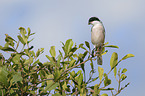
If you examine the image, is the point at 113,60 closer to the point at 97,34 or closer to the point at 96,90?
the point at 96,90

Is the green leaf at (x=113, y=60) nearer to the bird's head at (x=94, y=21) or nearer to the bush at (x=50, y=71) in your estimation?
the bush at (x=50, y=71)

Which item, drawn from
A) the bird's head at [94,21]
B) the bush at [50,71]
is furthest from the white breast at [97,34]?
the bush at [50,71]

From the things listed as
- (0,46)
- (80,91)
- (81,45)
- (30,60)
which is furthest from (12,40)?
(80,91)

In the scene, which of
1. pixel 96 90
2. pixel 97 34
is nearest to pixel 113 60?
pixel 96 90

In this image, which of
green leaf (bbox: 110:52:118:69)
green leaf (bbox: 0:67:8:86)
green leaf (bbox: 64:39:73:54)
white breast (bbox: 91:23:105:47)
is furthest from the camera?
white breast (bbox: 91:23:105:47)

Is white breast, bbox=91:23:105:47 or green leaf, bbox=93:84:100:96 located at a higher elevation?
white breast, bbox=91:23:105:47

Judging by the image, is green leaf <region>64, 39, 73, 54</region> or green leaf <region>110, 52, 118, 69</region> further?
green leaf <region>64, 39, 73, 54</region>

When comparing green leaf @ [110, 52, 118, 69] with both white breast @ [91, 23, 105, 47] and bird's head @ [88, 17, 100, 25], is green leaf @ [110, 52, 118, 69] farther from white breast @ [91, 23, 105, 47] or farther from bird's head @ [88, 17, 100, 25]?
bird's head @ [88, 17, 100, 25]

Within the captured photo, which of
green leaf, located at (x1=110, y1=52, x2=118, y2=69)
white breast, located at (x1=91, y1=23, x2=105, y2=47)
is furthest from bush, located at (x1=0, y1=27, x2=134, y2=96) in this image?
white breast, located at (x1=91, y1=23, x2=105, y2=47)

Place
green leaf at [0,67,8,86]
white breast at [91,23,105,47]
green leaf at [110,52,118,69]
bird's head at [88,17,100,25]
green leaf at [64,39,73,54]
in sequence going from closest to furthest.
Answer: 1. green leaf at [0,67,8,86]
2. green leaf at [110,52,118,69]
3. green leaf at [64,39,73,54]
4. white breast at [91,23,105,47]
5. bird's head at [88,17,100,25]

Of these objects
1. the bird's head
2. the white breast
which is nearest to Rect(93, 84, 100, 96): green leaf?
the white breast

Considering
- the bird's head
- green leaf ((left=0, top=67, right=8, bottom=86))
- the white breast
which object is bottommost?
green leaf ((left=0, top=67, right=8, bottom=86))

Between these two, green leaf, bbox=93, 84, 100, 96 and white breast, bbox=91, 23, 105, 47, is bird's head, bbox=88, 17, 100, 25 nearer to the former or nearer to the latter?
white breast, bbox=91, 23, 105, 47

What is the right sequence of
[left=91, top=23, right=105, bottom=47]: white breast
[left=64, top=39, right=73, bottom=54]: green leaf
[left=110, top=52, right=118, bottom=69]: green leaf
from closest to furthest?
1. [left=110, top=52, right=118, bottom=69]: green leaf
2. [left=64, top=39, right=73, bottom=54]: green leaf
3. [left=91, top=23, right=105, bottom=47]: white breast
